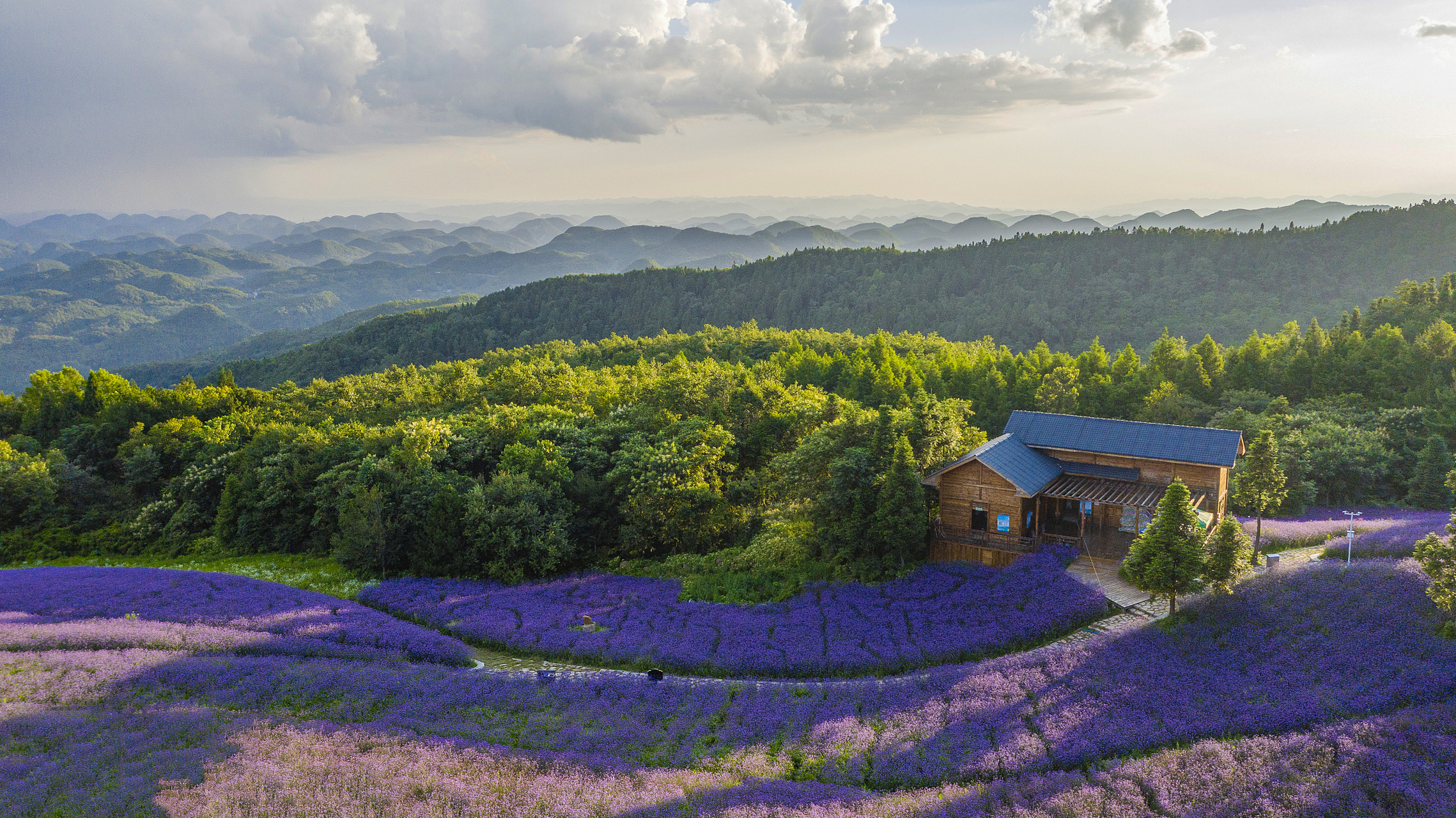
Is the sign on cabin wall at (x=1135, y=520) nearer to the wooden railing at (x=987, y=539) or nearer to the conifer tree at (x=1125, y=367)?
the wooden railing at (x=987, y=539)

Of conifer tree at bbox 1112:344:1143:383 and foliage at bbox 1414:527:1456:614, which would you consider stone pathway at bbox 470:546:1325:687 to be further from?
conifer tree at bbox 1112:344:1143:383

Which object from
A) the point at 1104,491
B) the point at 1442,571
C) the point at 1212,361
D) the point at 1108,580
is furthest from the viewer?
the point at 1212,361

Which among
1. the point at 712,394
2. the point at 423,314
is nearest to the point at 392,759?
the point at 712,394

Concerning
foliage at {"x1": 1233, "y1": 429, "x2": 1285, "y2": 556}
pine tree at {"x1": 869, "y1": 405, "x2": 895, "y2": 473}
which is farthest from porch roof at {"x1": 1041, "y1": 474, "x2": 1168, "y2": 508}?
pine tree at {"x1": 869, "y1": 405, "x2": 895, "y2": 473}

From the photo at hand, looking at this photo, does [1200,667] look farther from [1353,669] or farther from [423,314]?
[423,314]


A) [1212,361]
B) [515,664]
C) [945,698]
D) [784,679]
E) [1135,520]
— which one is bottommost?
[515,664]

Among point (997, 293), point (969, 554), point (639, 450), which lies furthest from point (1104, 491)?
point (997, 293)

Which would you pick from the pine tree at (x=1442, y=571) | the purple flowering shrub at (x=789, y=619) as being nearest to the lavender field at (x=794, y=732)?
the pine tree at (x=1442, y=571)

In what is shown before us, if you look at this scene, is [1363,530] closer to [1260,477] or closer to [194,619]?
[1260,477]
